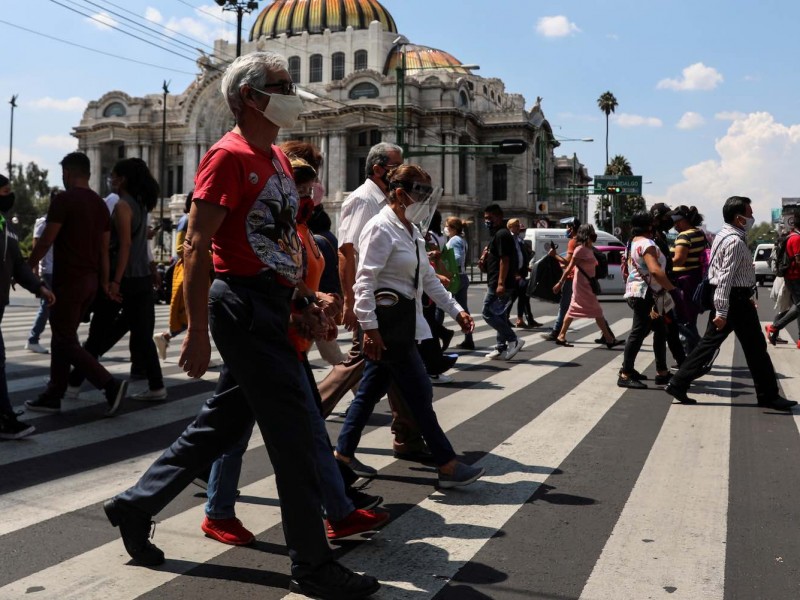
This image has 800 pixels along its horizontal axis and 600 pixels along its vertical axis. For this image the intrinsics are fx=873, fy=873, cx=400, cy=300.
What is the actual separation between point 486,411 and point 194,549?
12.4 feet

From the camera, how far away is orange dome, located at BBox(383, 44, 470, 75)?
7794cm

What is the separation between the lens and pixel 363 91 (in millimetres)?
69375

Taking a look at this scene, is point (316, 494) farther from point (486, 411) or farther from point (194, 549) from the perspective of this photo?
point (486, 411)

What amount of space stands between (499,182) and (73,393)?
70.4m

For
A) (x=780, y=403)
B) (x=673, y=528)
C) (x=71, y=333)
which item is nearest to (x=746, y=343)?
(x=780, y=403)

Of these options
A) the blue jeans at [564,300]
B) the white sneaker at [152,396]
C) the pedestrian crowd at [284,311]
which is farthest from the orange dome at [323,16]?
the white sneaker at [152,396]

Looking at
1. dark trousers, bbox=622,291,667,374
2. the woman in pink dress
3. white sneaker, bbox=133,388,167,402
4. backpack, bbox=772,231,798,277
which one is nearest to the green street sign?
backpack, bbox=772,231,798,277

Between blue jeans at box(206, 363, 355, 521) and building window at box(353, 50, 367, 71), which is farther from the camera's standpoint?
building window at box(353, 50, 367, 71)

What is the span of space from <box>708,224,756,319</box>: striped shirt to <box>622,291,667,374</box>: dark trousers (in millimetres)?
1299

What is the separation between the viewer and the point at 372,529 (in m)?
4.01

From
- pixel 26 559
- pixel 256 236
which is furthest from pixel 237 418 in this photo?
pixel 26 559

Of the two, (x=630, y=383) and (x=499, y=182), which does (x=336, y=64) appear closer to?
(x=499, y=182)

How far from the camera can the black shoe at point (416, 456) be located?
5.39 metres

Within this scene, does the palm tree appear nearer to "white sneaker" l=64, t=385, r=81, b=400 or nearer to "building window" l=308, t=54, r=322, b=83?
"building window" l=308, t=54, r=322, b=83
